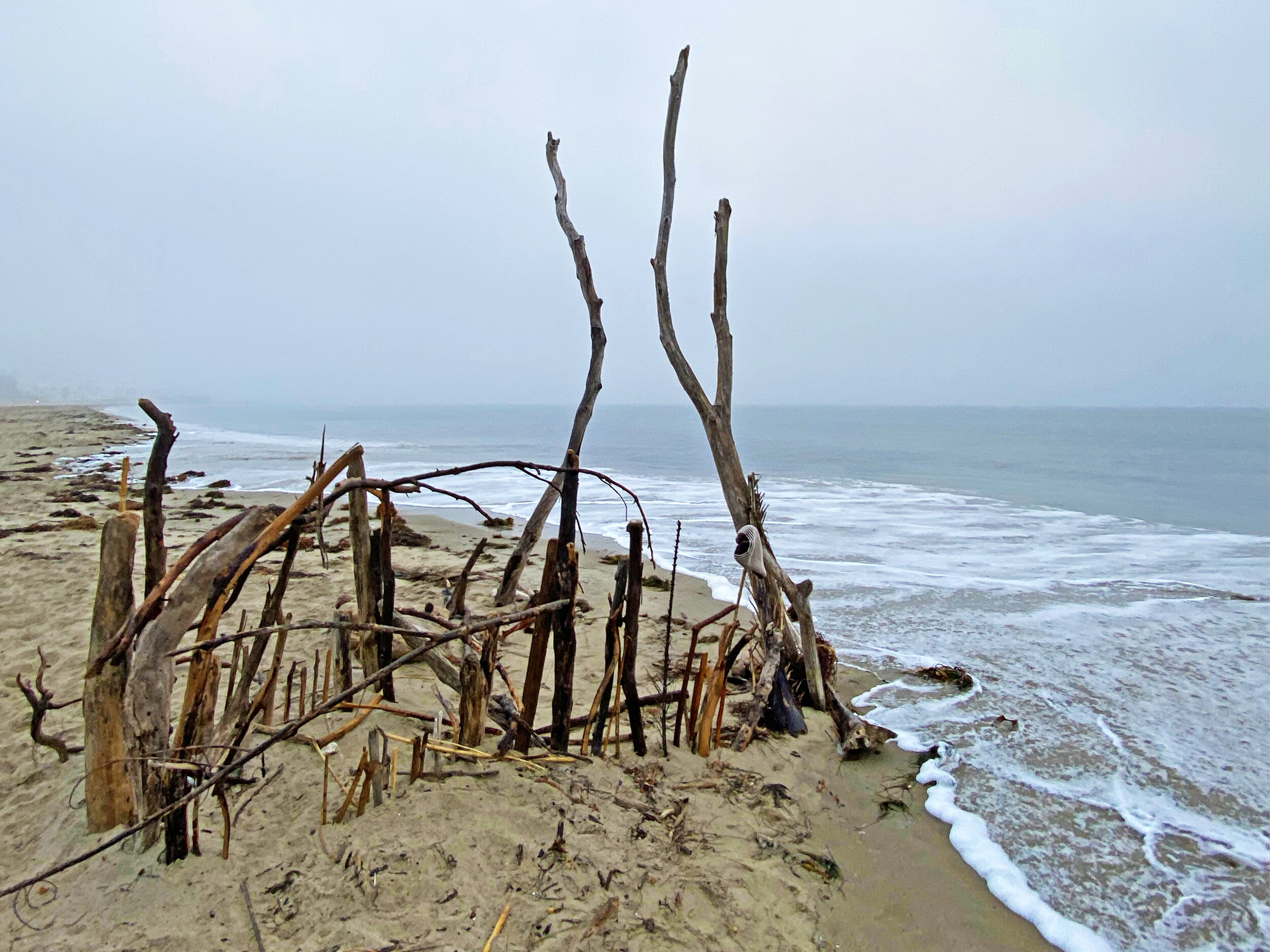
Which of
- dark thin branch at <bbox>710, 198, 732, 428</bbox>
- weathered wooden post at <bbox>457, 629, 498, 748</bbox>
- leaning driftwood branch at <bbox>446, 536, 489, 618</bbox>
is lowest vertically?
weathered wooden post at <bbox>457, 629, 498, 748</bbox>

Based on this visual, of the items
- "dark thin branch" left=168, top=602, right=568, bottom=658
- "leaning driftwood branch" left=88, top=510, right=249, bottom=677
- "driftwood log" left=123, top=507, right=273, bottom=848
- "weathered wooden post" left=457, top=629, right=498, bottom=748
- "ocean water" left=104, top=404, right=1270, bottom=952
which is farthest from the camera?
"ocean water" left=104, top=404, right=1270, bottom=952

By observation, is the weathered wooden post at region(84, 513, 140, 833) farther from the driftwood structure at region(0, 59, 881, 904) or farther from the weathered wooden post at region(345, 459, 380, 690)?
the weathered wooden post at region(345, 459, 380, 690)

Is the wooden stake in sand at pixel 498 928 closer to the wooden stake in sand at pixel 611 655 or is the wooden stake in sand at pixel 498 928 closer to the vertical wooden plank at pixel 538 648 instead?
the vertical wooden plank at pixel 538 648

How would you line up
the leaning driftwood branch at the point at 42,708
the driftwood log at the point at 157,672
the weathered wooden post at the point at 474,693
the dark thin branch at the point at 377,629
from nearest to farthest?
the dark thin branch at the point at 377,629 < the driftwood log at the point at 157,672 < the leaning driftwood branch at the point at 42,708 < the weathered wooden post at the point at 474,693

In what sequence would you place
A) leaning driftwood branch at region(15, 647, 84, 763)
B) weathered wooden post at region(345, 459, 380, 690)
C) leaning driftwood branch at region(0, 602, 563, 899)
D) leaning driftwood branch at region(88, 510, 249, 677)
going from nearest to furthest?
leaning driftwood branch at region(0, 602, 563, 899)
leaning driftwood branch at region(88, 510, 249, 677)
leaning driftwood branch at region(15, 647, 84, 763)
weathered wooden post at region(345, 459, 380, 690)

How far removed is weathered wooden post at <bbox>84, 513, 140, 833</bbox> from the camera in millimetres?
2090

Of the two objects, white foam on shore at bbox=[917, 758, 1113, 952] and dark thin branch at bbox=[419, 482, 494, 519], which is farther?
white foam on shore at bbox=[917, 758, 1113, 952]

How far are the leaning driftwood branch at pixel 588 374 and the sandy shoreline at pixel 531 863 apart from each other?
0.89m

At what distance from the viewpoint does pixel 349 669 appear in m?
3.03

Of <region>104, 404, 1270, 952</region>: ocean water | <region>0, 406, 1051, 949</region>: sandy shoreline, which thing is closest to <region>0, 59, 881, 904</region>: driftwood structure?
<region>0, 406, 1051, 949</region>: sandy shoreline

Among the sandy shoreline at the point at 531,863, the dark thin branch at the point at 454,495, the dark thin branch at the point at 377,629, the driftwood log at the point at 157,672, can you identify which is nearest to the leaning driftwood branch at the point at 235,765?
the dark thin branch at the point at 377,629

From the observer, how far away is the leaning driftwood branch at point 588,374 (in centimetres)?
452

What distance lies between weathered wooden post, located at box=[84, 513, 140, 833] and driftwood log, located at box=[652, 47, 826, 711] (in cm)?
294

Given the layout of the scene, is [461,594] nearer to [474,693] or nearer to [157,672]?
[474,693]
